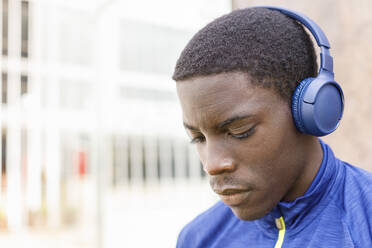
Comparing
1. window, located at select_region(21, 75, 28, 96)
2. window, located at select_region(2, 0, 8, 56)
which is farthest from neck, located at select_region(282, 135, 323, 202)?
window, located at select_region(2, 0, 8, 56)

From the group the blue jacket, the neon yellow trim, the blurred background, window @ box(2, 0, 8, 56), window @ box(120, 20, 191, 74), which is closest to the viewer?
the blue jacket

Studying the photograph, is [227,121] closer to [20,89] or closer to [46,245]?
[46,245]

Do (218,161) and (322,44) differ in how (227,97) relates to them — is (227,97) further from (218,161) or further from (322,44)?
(322,44)

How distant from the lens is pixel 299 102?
2.96 ft

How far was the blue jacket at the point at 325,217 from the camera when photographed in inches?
34.4

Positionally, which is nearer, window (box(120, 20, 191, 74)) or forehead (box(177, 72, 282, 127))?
forehead (box(177, 72, 282, 127))

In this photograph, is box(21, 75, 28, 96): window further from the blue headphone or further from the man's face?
the blue headphone

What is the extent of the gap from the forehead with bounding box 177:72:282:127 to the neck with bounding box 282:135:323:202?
0.14m

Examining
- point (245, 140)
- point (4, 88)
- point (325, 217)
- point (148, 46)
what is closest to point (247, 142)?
point (245, 140)

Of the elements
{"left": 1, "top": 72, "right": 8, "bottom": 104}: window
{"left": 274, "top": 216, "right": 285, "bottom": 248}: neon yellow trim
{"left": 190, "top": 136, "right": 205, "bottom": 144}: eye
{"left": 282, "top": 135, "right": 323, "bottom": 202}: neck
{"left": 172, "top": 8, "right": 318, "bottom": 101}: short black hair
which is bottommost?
{"left": 274, "top": 216, "right": 285, "bottom": 248}: neon yellow trim

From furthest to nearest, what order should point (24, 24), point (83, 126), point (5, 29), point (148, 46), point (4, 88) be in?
point (148, 46)
point (83, 126)
point (24, 24)
point (5, 29)
point (4, 88)

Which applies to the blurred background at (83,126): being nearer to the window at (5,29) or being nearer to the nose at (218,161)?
the window at (5,29)

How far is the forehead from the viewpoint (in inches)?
35.1

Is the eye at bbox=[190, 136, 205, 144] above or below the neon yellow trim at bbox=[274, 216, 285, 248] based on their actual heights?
above
